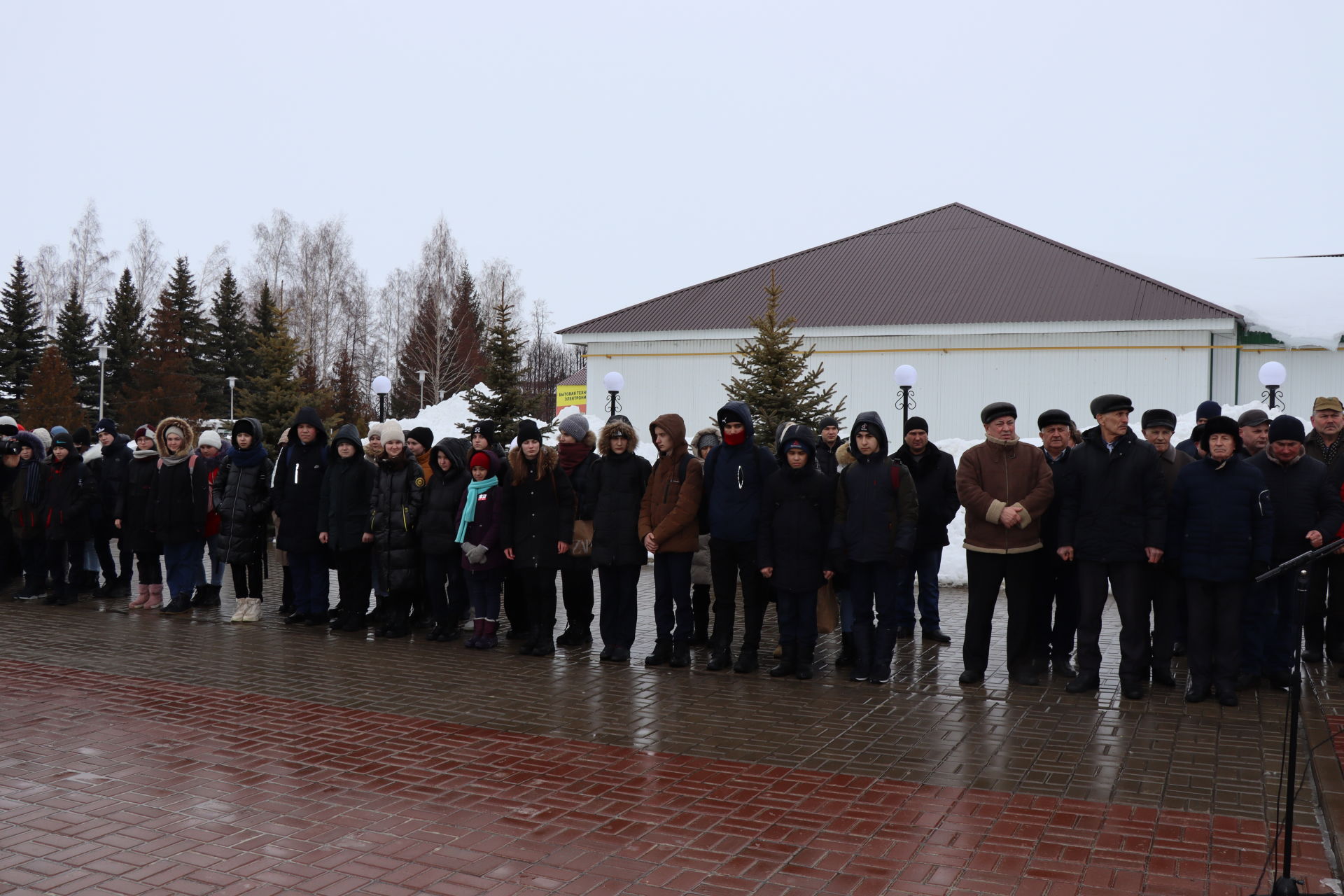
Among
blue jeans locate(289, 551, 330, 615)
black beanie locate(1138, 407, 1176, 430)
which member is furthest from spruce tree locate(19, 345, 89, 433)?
black beanie locate(1138, 407, 1176, 430)

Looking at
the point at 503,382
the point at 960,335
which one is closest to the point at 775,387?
the point at 503,382

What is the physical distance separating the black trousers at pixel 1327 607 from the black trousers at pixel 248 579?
9826 mm

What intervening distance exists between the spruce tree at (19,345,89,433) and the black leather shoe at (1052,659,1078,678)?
4359 cm

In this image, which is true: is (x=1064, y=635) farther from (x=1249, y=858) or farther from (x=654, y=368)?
(x=654, y=368)

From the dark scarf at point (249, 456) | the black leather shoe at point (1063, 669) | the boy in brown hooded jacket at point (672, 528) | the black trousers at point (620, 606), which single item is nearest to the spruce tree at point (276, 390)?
the dark scarf at point (249, 456)

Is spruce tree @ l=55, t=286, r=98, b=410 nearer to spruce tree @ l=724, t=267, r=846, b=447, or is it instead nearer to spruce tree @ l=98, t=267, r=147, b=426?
spruce tree @ l=98, t=267, r=147, b=426

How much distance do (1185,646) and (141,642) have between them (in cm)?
928

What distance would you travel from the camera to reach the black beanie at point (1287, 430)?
8.25 m

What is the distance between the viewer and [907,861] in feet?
15.6

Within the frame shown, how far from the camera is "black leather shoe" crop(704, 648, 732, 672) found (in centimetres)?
875

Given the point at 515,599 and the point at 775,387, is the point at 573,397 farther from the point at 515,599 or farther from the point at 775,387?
the point at 515,599

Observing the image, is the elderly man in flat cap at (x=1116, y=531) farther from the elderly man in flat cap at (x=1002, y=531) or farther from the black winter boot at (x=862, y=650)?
the black winter boot at (x=862, y=650)

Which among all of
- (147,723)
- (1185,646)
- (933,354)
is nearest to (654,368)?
(933,354)

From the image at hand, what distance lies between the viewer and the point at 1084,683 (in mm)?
7938
